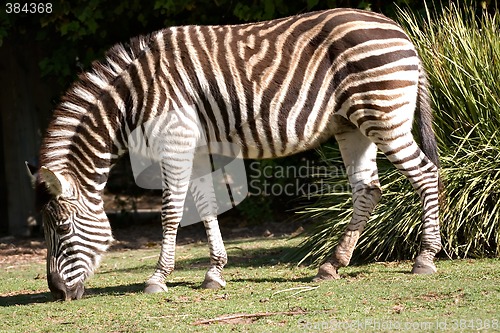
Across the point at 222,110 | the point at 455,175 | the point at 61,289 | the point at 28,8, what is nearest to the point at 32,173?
the point at 61,289

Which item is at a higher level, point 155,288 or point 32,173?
point 32,173

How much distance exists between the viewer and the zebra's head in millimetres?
6762

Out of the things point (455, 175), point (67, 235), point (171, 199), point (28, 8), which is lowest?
point (67, 235)

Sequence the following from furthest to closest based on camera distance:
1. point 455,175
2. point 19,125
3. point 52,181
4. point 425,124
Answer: point 19,125 → point 455,175 → point 425,124 → point 52,181

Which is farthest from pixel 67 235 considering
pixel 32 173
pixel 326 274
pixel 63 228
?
pixel 326 274

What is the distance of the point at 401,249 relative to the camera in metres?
7.89

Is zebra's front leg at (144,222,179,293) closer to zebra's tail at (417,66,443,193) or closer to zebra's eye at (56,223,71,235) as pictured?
zebra's eye at (56,223,71,235)

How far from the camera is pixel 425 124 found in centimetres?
738

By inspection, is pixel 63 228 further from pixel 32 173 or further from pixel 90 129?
pixel 90 129

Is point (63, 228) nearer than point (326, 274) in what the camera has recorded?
Yes

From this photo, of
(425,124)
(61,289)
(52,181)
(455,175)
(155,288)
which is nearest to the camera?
(52,181)

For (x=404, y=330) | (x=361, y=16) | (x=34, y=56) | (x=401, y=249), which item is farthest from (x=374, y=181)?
(x=34, y=56)

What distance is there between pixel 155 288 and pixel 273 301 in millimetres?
1184

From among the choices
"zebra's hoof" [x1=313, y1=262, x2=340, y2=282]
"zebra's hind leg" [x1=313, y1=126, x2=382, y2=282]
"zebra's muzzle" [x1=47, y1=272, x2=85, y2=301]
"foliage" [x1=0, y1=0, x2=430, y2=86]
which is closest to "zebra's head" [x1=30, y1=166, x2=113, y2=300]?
"zebra's muzzle" [x1=47, y1=272, x2=85, y2=301]
